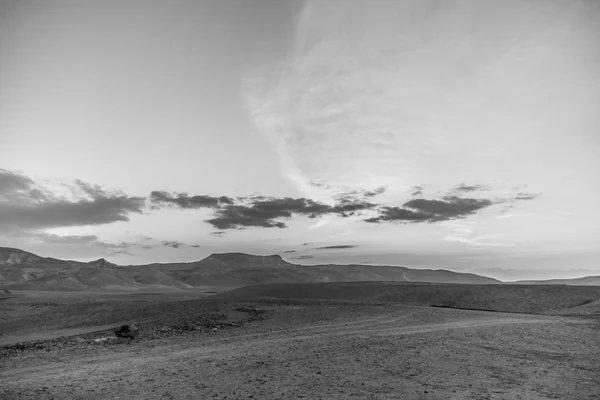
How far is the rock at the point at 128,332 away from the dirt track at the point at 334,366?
107 inches

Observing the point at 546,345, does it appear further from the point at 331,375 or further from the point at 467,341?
the point at 331,375

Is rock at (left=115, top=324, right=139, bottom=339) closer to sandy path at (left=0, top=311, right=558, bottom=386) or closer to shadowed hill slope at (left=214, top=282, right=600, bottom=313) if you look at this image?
sandy path at (left=0, top=311, right=558, bottom=386)

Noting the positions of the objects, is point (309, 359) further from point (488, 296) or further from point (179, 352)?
point (488, 296)

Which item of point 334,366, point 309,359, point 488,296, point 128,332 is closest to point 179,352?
point 309,359

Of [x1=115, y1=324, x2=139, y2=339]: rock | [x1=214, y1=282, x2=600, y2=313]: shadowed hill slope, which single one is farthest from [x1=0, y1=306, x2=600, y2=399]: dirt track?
[x1=214, y1=282, x2=600, y2=313]: shadowed hill slope

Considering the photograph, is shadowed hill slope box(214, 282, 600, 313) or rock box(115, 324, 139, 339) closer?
rock box(115, 324, 139, 339)

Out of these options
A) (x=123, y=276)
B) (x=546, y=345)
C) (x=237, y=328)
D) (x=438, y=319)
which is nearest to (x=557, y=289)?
(x=438, y=319)

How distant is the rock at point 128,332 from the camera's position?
23.3m

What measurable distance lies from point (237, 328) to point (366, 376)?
15388 millimetres

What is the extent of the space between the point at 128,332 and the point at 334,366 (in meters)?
15.1

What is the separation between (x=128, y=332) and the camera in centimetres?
2358

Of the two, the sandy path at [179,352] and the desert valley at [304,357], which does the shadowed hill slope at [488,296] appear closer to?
the desert valley at [304,357]

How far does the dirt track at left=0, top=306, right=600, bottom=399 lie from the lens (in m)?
11.0

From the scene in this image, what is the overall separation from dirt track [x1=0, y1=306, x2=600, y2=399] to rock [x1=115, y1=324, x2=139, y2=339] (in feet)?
8.90
